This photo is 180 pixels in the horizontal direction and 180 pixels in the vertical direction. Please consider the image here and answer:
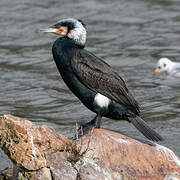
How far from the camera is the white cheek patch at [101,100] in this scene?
6689 mm

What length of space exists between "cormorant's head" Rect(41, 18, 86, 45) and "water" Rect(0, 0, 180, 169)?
1.79 metres

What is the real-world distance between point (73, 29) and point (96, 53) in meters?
6.75

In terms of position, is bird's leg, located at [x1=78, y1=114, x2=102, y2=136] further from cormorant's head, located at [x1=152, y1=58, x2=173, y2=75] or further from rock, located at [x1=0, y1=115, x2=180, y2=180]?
cormorant's head, located at [x1=152, y1=58, x2=173, y2=75]

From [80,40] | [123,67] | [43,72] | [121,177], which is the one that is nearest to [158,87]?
[123,67]

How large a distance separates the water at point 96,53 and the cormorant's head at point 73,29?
70.5 inches

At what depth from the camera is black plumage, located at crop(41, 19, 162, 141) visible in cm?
666

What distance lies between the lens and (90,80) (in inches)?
265

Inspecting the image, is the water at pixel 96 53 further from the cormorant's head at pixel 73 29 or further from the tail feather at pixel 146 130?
the cormorant's head at pixel 73 29

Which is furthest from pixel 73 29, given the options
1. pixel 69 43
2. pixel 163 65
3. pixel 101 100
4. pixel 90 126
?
pixel 163 65

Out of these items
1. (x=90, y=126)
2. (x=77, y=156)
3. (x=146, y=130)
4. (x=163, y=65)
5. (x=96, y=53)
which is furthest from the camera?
(x=96, y=53)

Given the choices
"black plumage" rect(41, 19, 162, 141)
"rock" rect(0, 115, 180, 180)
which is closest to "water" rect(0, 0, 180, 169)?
"black plumage" rect(41, 19, 162, 141)

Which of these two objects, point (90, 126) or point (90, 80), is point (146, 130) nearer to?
point (90, 126)

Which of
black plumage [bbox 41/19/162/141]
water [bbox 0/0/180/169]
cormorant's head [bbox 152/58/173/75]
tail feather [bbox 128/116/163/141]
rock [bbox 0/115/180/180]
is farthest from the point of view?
cormorant's head [bbox 152/58/173/75]

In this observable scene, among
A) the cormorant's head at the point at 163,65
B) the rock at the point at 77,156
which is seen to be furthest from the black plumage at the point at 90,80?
the cormorant's head at the point at 163,65
